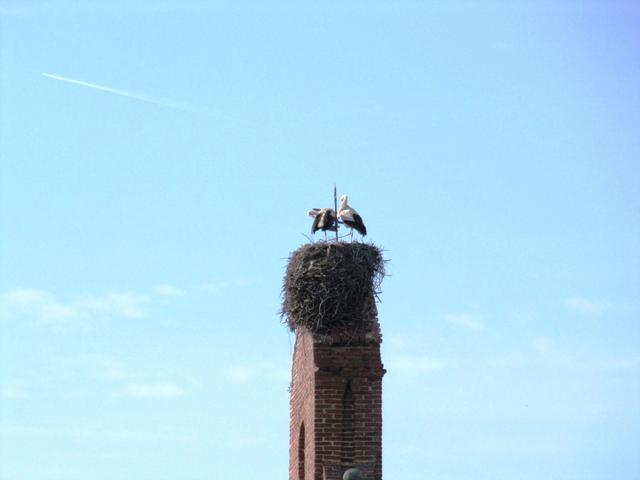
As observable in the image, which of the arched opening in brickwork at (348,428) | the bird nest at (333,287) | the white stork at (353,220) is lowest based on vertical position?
the arched opening in brickwork at (348,428)

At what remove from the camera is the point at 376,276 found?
22.6m

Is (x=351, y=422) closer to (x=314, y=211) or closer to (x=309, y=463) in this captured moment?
(x=309, y=463)

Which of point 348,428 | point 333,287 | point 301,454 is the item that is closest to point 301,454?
point 301,454

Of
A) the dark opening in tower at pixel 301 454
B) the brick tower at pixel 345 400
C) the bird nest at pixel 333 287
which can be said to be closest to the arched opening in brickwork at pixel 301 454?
the dark opening in tower at pixel 301 454

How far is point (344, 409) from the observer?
71.4 feet

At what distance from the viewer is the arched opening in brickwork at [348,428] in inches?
849

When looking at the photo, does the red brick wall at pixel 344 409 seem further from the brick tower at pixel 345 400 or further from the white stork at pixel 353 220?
the white stork at pixel 353 220

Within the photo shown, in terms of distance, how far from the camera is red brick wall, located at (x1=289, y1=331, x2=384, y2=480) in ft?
70.6

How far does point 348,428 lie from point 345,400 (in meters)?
0.32

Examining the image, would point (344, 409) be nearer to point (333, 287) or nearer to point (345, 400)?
point (345, 400)

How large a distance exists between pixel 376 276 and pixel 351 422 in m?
1.87

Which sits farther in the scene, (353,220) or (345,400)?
(353,220)

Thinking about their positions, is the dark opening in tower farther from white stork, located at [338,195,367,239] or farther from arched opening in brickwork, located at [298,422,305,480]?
white stork, located at [338,195,367,239]

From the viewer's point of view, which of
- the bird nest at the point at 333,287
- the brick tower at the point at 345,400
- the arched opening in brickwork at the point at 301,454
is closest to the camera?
the brick tower at the point at 345,400
